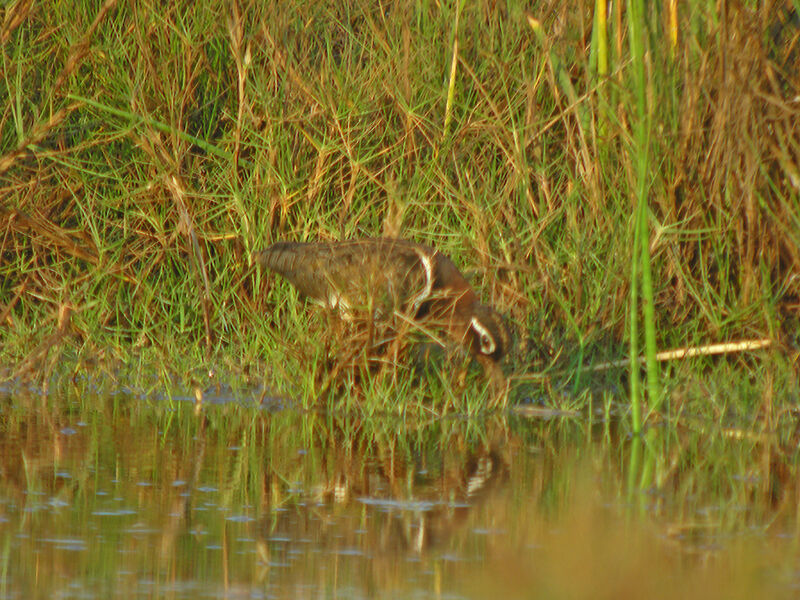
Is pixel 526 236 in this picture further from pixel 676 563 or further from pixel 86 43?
pixel 676 563

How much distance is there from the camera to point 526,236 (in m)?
7.24

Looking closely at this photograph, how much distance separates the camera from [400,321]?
6164 millimetres

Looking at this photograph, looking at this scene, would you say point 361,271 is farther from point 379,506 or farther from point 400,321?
point 379,506

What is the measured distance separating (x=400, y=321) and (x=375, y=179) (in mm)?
1453

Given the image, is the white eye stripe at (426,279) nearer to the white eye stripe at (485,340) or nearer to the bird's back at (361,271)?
the bird's back at (361,271)

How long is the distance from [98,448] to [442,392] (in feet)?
5.10

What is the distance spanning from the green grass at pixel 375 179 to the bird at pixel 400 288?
5.6 inches

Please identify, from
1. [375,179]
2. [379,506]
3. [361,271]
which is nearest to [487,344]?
[361,271]

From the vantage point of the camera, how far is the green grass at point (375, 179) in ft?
21.5

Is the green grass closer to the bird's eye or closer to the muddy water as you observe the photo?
the bird's eye

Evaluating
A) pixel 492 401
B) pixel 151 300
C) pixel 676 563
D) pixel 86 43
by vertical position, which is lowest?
pixel 676 563

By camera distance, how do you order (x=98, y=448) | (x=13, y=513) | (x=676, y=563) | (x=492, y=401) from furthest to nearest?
(x=492, y=401)
(x=98, y=448)
(x=13, y=513)
(x=676, y=563)

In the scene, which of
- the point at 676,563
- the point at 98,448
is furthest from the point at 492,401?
the point at 676,563

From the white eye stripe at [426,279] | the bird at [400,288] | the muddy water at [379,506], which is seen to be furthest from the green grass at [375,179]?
the muddy water at [379,506]
